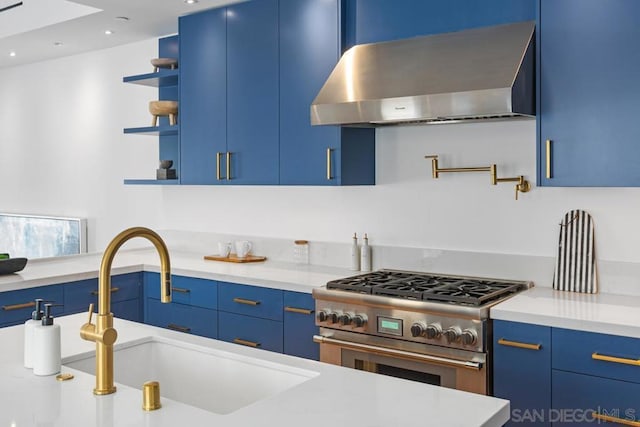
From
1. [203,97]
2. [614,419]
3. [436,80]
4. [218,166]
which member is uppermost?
[203,97]

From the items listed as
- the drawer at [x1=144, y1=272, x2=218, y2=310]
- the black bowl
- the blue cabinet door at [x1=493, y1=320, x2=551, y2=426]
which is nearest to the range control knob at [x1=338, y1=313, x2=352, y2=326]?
the blue cabinet door at [x1=493, y1=320, x2=551, y2=426]

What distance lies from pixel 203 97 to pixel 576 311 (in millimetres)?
2606

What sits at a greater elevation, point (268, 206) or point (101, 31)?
point (101, 31)

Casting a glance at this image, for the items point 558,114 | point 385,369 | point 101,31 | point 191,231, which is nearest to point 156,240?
point 385,369

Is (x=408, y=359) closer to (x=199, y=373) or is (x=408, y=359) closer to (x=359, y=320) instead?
(x=359, y=320)

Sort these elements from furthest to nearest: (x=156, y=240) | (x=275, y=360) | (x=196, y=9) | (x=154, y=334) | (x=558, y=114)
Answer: (x=196, y=9) → (x=558, y=114) → (x=154, y=334) → (x=275, y=360) → (x=156, y=240)

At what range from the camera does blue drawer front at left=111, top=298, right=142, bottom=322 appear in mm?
4020

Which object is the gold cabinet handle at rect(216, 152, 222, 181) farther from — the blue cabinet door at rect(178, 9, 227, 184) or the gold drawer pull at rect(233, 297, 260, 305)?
the gold drawer pull at rect(233, 297, 260, 305)

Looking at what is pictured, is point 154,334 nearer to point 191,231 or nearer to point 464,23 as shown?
point 464,23

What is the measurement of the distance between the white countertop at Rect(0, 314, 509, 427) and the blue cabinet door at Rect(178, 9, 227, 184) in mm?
2510

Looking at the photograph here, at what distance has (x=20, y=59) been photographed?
591 centimetres

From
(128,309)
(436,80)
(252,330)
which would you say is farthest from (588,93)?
(128,309)

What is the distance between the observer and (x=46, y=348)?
5.71ft

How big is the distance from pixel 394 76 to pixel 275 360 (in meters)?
1.78
